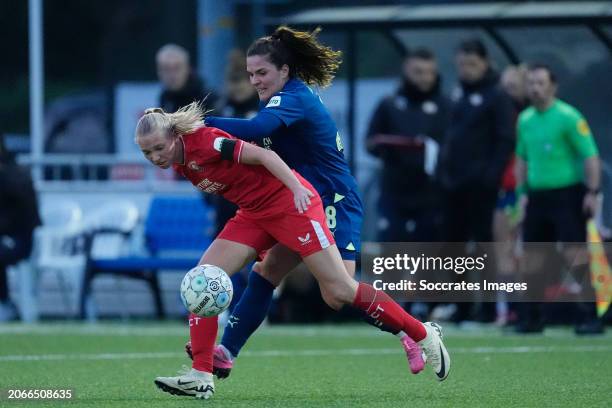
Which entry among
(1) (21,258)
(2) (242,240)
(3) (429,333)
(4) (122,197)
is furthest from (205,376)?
(4) (122,197)

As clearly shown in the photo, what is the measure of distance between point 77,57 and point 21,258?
2.81 metres

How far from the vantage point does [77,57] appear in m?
16.0

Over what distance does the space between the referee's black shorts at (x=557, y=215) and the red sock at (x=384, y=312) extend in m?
4.34

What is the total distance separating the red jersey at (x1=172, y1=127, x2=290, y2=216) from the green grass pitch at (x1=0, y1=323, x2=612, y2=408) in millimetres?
958

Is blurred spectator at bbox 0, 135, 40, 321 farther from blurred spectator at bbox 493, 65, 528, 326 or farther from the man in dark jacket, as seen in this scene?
blurred spectator at bbox 493, 65, 528, 326

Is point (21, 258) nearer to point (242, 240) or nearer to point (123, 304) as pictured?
point (123, 304)

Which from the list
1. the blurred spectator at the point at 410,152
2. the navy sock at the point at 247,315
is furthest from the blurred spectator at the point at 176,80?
the navy sock at the point at 247,315

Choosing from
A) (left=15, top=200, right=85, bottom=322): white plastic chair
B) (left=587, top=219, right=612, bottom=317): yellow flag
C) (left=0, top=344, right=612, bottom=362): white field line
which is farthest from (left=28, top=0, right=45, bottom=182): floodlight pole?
(left=587, top=219, right=612, bottom=317): yellow flag

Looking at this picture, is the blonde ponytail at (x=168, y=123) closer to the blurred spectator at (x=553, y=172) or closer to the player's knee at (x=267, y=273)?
the player's knee at (x=267, y=273)

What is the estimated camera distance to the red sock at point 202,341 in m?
7.60

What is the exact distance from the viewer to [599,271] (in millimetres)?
12516

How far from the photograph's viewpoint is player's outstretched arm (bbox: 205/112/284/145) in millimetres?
7664

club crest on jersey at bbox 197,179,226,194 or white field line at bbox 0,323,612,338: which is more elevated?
club crest on jersey at bbox 197,179,226,194

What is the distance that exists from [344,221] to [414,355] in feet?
2.58
